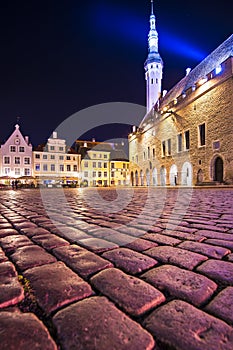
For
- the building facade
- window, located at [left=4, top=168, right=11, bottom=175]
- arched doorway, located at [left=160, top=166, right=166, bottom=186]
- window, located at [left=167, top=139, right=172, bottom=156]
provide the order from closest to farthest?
the building facade → window, located at [left=167, top=139, right=172, bottom=156] → arched doorway, located at [left=160, top=166, right=166, bottom=186] → window, located at [left=4, top=168, right=11, bottom=175]

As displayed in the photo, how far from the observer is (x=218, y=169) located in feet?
59.5

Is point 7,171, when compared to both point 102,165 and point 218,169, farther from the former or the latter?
point 218,169

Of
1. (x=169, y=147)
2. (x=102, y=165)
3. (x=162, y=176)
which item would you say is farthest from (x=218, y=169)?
(x=102, y=165)

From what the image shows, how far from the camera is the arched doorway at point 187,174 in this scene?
21.3 metres

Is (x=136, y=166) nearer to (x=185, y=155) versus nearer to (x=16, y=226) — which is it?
(x=185, y=155)

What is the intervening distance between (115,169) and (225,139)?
3038 cm

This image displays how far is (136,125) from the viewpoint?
3919cm

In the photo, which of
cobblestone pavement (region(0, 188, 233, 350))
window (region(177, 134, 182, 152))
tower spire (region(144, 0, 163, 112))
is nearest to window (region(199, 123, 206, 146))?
window (region(177, 134, 182, 152))

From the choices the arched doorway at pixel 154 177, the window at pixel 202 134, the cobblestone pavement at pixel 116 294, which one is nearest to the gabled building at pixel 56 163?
the arched doorway at pixel 154 177

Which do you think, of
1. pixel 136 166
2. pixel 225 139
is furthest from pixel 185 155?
pixel 136 166

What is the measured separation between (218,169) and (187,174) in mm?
4094

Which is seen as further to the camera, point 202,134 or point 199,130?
point 199,130

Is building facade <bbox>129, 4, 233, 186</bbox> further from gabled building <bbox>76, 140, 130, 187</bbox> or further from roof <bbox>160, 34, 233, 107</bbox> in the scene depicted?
gabled building <bbox>76, 140, 130, 187</bbox>

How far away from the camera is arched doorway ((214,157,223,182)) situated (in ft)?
58.5
